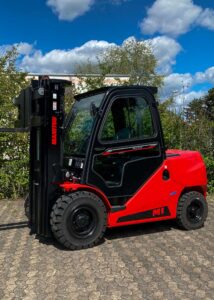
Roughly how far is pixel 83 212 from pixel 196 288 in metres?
1.88

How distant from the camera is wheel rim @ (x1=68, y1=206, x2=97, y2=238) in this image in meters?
5.62

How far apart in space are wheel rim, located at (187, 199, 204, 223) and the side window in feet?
4.58

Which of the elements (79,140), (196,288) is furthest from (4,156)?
(196,288)

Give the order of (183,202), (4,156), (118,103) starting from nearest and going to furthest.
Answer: (118,103) < (183,202) < (4,156)

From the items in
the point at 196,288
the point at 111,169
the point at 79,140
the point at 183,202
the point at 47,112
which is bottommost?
the point at 196,288

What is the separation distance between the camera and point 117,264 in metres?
5.14

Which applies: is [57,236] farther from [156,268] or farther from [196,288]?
[196,288]

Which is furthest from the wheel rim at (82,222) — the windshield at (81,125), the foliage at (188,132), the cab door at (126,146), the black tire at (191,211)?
the foliage at (188,132)

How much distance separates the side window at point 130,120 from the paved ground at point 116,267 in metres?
1.53

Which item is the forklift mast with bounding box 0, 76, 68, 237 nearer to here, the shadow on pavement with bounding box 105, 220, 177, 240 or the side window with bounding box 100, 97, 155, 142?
the side window with bounding box 100, 97, 155, 142

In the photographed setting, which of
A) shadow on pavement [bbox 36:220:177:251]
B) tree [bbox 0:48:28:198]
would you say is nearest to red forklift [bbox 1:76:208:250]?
shadow on pavement [bbox 36:220:177:251]

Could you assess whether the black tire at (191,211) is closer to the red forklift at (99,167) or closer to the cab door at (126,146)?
the red forklift at (99,167)

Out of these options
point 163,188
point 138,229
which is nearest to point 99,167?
point 163,188

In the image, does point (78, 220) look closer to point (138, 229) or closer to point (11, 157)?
point (138, 229)
